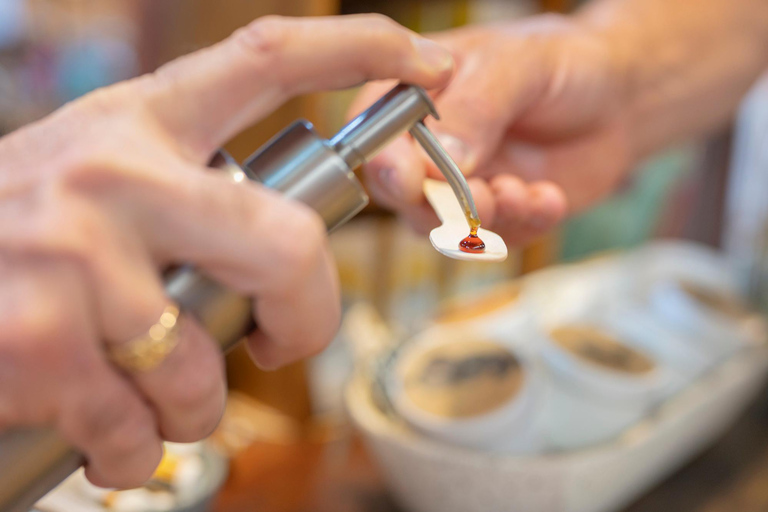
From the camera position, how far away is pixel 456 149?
384 mm

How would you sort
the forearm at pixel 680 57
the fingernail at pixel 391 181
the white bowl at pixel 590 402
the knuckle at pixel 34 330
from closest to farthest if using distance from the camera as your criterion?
the knuckle at pixel 34 330, the fingernail at pixel 391 181, the white bowl at pixel 590 402, the forearm at pixel 680 57

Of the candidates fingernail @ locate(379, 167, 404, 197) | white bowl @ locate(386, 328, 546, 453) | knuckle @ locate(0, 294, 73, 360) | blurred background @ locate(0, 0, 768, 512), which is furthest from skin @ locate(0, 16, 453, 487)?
blurred background @ locate(0, 0, 768, 512)

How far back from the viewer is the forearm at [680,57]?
57 centimetres

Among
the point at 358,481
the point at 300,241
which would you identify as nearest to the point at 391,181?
the point at 300,241

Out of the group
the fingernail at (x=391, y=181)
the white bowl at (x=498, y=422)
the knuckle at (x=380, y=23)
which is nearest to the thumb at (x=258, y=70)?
the knuckle at (x=380, y=23)

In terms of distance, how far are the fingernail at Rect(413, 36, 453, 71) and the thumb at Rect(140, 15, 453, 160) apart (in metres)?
0.01

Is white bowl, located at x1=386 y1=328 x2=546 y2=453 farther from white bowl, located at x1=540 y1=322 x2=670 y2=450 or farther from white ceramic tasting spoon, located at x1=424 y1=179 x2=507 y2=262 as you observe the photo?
A: white ceramic tasting spoon, located at x1=424 y1=179 x2=507 y2=262

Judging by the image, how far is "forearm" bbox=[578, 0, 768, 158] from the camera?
0.57 metres

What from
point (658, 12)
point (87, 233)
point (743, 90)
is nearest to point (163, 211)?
point (87, 233)

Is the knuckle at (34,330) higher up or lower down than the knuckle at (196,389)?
higher up

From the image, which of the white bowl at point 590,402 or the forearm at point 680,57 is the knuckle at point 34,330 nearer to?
the white bowl at point 590,402

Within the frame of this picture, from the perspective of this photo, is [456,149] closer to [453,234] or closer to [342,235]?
[453,234]

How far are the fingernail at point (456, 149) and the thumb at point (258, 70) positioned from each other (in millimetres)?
138

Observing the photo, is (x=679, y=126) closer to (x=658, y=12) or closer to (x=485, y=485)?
(x=658, y=12)
